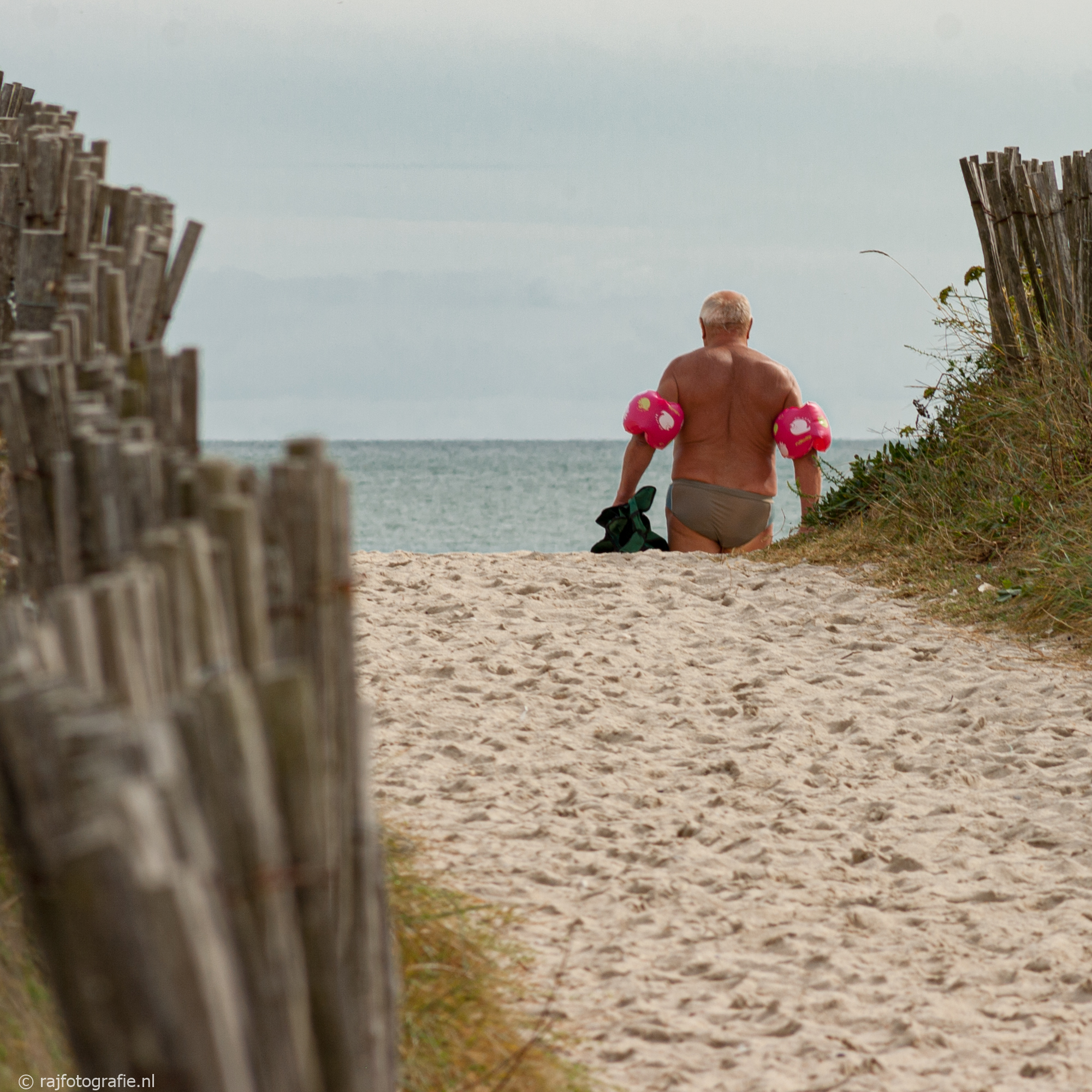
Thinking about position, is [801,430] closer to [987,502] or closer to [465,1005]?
[987,502]

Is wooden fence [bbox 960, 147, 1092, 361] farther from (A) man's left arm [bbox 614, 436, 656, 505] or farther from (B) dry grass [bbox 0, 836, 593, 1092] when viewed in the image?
(B) dry grass [bbox 0, 836, 593, 1092]

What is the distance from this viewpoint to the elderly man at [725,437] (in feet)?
24.4

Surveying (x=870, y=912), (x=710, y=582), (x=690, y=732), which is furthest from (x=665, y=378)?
(x=870, y=912)

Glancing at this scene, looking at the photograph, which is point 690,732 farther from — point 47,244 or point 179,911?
point 179,911

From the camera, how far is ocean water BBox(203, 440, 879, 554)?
28188mm

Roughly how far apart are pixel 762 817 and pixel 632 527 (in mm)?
3906

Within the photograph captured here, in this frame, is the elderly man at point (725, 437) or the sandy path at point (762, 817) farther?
the elderly man at point (725, 437)

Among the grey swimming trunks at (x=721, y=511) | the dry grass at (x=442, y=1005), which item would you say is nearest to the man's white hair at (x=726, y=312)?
the grey swimming trunks at (x=721, y=511)

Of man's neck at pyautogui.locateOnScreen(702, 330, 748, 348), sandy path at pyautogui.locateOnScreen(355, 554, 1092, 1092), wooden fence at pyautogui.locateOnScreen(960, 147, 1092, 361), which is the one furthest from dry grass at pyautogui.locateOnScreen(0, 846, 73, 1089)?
wooden fence at pyautogui.locateOnScreen(960, 147, 1092, 361)

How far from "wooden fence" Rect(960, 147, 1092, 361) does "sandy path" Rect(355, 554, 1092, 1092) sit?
2.29 metres

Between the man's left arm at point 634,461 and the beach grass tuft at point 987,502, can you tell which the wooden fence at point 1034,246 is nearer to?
the beach grass tuft at point 987,502

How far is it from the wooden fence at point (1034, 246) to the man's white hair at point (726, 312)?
1591 millimetres

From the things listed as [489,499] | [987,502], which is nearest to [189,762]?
[987,502]

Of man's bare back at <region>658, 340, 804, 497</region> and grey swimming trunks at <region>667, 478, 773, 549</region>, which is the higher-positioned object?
man's bare back at <region>658, 340, 804, 497</region>
